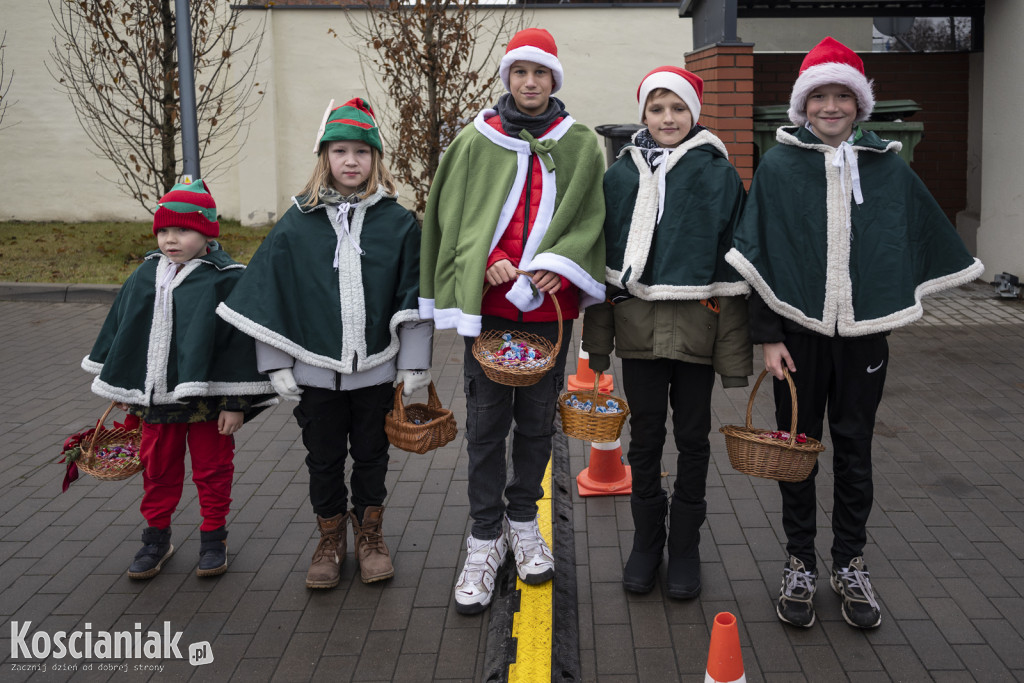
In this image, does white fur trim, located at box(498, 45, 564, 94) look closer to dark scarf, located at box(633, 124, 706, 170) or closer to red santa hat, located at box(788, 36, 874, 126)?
dark scarf, located at box(633, 124, 706, 170)

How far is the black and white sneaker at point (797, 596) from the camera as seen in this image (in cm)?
348

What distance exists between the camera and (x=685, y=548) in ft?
12.3

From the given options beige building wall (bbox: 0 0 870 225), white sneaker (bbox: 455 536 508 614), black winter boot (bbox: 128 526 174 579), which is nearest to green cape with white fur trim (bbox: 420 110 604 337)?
white sneaker (bbox: 455 536 508 614)

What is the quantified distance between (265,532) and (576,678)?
191cm

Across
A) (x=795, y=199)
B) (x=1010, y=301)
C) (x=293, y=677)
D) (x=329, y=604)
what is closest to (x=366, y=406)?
(x=329, y=604)

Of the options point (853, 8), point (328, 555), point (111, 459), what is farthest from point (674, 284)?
point (853, 8)

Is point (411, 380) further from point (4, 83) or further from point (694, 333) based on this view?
point (4, 83)

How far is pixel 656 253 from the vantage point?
3463 mm

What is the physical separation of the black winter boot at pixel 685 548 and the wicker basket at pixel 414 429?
100 cm

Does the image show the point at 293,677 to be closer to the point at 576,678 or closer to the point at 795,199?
the point at 576,678

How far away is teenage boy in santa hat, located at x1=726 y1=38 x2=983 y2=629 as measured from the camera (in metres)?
3.32

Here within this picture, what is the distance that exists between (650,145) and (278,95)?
1214 cm

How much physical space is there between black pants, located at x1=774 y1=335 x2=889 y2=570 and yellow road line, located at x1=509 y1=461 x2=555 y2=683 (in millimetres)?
1026

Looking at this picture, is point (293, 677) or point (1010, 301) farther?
point (1010, 301)
